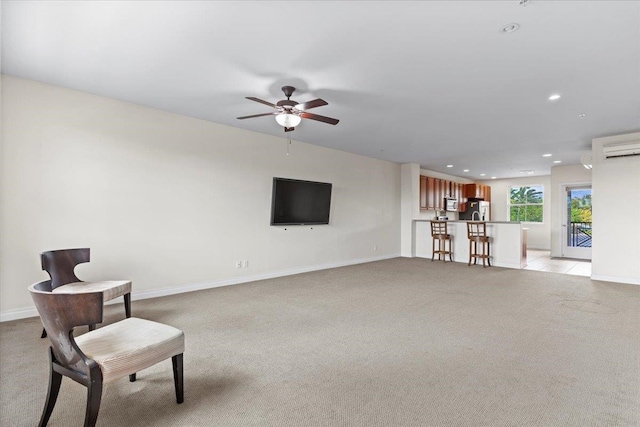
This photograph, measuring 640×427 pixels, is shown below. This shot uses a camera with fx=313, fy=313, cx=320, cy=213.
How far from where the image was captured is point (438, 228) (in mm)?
8211

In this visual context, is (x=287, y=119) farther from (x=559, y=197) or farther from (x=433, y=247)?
(x=559, y=197)

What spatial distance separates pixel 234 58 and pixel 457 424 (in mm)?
3369

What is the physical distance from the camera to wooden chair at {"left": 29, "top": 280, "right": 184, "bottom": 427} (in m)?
1.60

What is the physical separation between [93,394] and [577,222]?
10.8m

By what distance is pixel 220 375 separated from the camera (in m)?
2.33

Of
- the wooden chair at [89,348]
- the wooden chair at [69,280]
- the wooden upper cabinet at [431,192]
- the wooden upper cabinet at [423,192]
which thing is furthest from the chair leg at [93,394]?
the wooden upper cabinet at [431,192]

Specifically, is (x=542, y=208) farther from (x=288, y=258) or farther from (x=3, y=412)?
(x=3, y=412)

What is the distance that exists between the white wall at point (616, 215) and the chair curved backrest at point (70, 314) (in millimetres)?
7460

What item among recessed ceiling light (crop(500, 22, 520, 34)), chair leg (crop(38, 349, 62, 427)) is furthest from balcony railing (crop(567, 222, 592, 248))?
chair leg (crop(38, 349, 62, 427))

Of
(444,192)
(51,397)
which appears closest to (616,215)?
(444,192)

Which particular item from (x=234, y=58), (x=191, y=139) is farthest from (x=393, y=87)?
(x=191, y=139)

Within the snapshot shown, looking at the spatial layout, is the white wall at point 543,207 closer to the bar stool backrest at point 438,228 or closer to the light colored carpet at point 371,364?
the bar stool backrest at point 438,228

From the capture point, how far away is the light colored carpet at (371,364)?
1.89 metres

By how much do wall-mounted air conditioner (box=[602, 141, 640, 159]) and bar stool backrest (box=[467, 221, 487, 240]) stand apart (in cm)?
260
